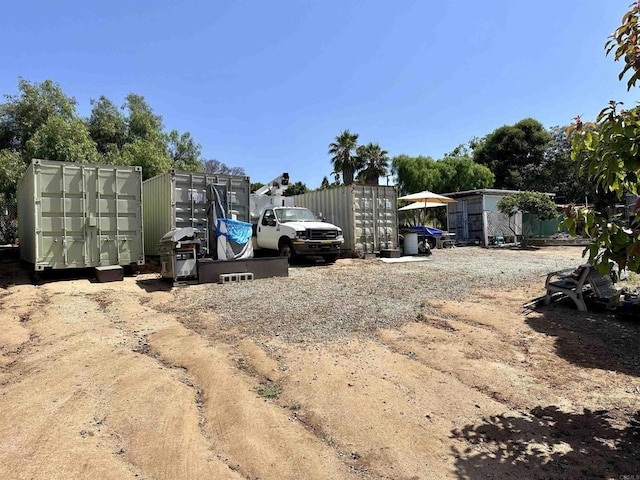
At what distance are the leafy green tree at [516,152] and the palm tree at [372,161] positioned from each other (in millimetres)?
10495

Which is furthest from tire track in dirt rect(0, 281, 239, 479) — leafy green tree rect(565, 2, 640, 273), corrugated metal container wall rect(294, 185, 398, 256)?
corrugated metal container wall rect(294, 185, 398, 256)

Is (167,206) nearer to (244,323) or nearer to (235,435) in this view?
(244,323)

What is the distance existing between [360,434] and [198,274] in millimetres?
7319

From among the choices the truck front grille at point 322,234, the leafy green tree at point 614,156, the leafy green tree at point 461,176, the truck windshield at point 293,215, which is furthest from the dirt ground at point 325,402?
the leafy green tree at point 461,176

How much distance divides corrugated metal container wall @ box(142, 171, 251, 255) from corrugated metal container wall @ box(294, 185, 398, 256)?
4.65 metres

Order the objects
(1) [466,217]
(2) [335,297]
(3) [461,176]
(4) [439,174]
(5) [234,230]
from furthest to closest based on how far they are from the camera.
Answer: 1. (3) [461,176]
2. (4) [439,174]
3. (1) [466,217]
4. (5) [234,230]
5. (2) [335,297]

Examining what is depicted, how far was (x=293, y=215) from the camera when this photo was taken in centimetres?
1445

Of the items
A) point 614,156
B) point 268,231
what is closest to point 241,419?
point 614,156

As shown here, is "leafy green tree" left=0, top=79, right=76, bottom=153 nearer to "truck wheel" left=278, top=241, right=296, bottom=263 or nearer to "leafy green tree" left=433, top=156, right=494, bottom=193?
"truck wheel" left=278, top=241, right=296, bottom=263

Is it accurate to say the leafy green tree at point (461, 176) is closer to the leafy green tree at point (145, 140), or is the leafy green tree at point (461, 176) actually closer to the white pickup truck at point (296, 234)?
the leafy green tree at point (145, 140)

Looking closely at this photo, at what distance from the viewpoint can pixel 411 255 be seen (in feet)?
55.3

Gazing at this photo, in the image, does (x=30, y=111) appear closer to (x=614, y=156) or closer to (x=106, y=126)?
(x=106, y=126)

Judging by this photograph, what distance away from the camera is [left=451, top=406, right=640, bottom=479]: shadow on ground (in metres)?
2.93

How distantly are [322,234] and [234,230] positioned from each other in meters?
3.46
